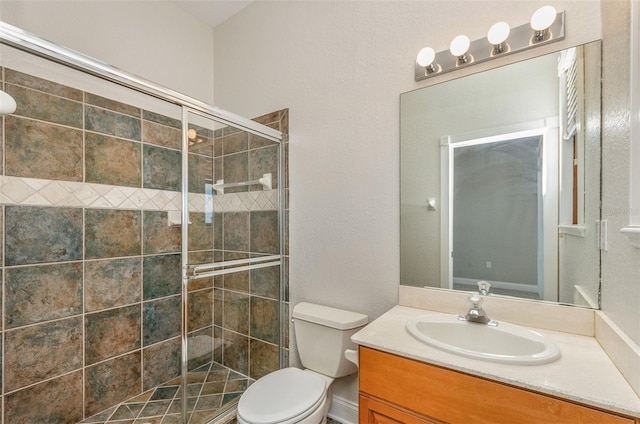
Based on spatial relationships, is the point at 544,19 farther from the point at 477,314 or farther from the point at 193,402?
the point at 193,402

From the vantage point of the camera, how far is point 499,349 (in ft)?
3.85

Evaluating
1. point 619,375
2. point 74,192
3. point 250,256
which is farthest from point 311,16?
point 619,375

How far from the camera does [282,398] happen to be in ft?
4.46

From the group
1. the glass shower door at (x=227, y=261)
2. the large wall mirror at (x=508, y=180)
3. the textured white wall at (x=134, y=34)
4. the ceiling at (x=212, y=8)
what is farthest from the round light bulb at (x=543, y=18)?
the textured white wall at (x=134, y=34)

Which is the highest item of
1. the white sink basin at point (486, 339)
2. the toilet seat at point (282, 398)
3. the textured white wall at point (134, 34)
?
the textured white wall at point (134, 34)

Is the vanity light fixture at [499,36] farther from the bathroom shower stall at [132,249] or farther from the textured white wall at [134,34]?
the textured white wall at [134,34]

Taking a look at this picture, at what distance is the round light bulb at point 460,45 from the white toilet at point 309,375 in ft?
4.63

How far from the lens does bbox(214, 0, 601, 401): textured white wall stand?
1.51m

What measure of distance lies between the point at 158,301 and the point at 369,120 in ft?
6.19

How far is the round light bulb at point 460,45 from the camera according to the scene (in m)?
1.35

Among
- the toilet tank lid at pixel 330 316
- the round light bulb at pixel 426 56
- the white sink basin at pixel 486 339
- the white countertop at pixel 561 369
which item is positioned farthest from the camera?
the toilet tank lid at pixel 330 316

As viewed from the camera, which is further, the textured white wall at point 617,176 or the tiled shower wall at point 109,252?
the tiled shower wall at point 109,252

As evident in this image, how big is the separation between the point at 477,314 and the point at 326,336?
787mm

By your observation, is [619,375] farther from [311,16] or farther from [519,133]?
[311,16]
